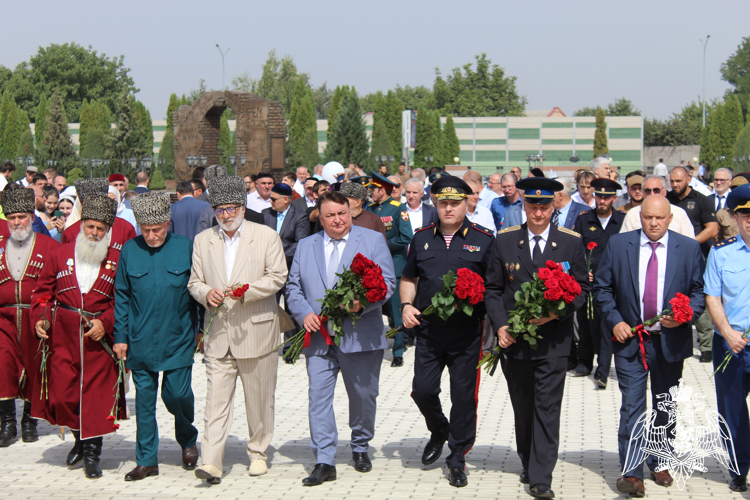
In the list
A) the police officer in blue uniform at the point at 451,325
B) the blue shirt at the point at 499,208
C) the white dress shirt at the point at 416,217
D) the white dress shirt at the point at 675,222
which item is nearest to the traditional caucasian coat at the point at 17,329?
the police officer in blue uniform at the point at 451,325

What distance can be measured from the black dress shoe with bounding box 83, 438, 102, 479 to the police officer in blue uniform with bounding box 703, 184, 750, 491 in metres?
4.52

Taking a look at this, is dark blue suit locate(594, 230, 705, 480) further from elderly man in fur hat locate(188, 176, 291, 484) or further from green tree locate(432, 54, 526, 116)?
green tree locate(432, 54, 526, 116)

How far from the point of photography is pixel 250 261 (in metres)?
5.86

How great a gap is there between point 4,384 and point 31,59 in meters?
88.4

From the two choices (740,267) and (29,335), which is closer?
(740,267)

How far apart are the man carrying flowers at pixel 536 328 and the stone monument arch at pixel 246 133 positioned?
27443 millimetres

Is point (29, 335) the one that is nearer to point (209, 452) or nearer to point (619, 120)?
point (209, 452)

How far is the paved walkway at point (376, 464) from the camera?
5484 mm

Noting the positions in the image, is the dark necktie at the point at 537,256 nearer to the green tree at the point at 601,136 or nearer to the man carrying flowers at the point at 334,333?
the man carrying flowers at the point at 334,333

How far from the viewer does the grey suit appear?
5820 mm

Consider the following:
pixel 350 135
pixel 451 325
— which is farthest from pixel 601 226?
pixel 350 135

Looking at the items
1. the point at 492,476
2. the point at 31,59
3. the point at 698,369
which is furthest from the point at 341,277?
the point at 31,59

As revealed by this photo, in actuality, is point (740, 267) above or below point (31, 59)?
below

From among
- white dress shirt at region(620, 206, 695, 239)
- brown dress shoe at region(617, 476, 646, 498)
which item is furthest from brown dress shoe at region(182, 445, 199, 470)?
white dress shirt at region(620, 206, 695, 239)
